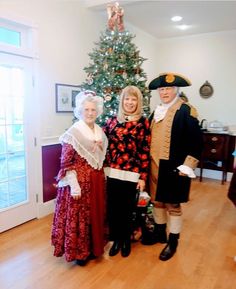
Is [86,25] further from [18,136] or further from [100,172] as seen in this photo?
[100,172]

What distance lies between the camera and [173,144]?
229 cm

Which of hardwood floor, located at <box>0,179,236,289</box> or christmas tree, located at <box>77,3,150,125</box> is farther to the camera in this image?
christmas tree, located at <box>77,3,150,125</box>

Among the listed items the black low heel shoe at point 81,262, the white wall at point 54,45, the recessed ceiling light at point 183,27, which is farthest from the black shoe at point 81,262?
the recessed ceiling light at point 183,27

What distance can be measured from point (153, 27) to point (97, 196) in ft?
12.1

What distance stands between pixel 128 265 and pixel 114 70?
6.22ft

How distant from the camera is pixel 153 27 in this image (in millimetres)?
4785

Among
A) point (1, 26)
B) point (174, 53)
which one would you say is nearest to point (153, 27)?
point (174, 53)

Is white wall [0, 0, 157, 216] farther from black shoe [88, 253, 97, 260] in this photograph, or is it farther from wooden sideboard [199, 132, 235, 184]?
wooden sideboard [199, 132, 235, 184]

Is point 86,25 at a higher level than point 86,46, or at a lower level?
higher

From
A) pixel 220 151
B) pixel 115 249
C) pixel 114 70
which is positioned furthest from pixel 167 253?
pixel 220 151

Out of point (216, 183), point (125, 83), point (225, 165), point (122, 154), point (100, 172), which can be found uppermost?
point (125, 83)

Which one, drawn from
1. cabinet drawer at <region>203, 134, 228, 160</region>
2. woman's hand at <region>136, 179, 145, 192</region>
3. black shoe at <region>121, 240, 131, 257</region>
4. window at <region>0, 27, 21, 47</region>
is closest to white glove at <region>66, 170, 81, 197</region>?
woman's hand at <region>136, 179, 145, 192</region>

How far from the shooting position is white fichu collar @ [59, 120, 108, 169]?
2.14 metres

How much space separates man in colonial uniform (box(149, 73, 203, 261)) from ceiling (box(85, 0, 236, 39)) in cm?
180
